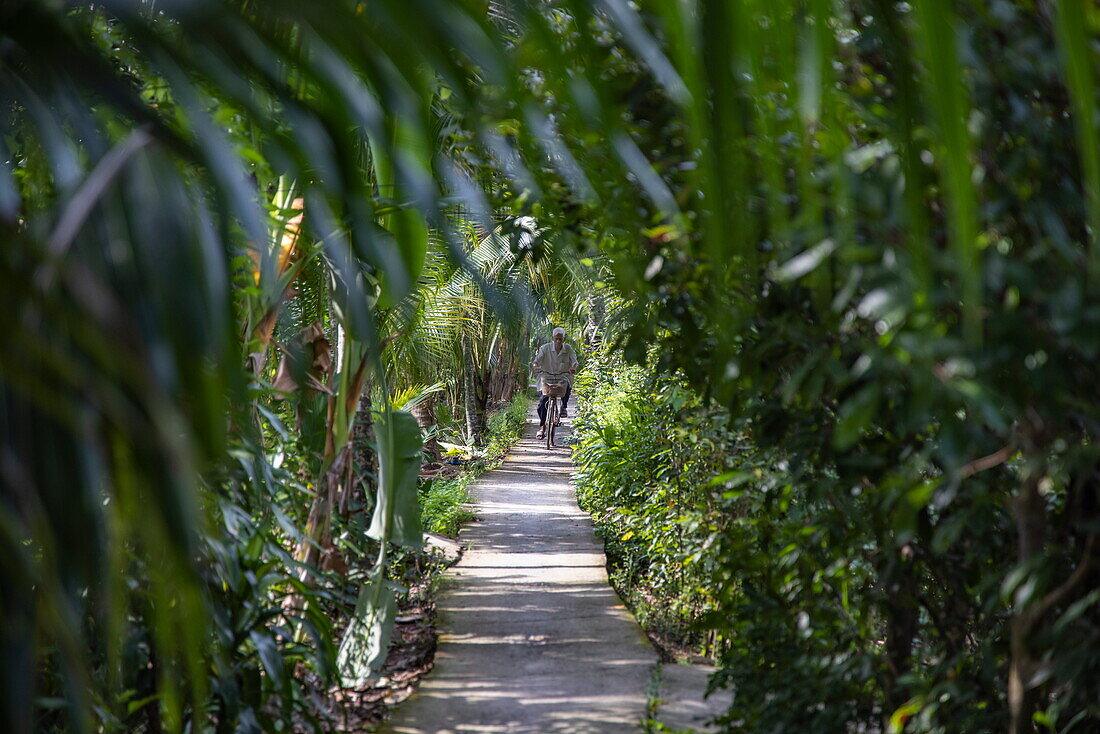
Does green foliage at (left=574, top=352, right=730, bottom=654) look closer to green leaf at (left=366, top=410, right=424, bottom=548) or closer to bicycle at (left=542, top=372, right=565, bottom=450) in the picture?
green leaf at (left=366, top=410, right=424, bottom=548)

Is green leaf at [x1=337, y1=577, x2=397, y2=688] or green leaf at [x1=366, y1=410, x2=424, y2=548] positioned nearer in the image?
green leaf at [x1=337, y1=577, x2=397, y2=688]

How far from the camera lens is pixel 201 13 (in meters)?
0.61

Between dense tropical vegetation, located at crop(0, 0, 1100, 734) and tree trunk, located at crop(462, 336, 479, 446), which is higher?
dense tropical vegetation, located at crop(0, 0, 1100, 734)

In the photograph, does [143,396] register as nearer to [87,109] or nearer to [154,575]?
[154,575]

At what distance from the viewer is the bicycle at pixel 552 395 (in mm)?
13750

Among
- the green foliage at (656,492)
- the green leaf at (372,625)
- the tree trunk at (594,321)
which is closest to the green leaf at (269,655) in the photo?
the green leaf at (372,625)

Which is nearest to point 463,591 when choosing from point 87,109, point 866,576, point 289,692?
point 289,692

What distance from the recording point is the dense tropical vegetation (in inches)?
18.9

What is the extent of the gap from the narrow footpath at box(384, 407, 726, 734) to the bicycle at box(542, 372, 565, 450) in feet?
19.8

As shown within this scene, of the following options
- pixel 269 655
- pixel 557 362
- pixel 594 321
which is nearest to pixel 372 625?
pixel 269 655

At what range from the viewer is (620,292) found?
2.25 m

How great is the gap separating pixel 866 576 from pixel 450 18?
225 cm

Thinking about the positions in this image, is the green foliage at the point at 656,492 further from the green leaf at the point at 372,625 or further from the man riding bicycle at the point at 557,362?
the man riding bicycle at the point at 557,362

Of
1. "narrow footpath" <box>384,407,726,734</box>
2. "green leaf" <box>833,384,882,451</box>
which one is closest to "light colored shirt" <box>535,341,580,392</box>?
"narrow footpath" <box>384,407,726,734</box>
